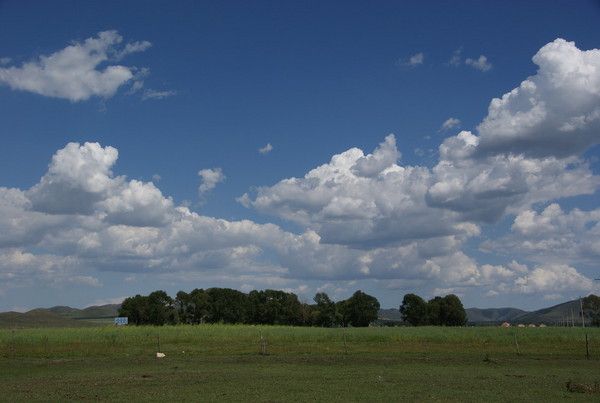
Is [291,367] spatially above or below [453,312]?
below

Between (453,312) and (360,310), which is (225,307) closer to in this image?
(360,310)

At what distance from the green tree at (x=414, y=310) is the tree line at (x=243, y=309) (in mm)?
5913

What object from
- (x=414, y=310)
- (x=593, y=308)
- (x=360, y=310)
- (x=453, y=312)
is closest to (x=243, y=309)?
(x=360, y=310)

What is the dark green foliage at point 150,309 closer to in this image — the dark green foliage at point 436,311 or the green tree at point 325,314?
the green tree at point 325,314

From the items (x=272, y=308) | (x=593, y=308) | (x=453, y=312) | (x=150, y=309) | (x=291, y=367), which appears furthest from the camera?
(x=593, y=308)

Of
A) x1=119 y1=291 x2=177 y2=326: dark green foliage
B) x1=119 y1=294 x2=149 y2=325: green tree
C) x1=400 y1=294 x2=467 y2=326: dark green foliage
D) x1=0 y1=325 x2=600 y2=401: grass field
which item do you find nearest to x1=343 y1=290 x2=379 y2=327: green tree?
x1=400 y1=294 x2=467 y2=326: dark green foliage

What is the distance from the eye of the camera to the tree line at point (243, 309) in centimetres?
11300

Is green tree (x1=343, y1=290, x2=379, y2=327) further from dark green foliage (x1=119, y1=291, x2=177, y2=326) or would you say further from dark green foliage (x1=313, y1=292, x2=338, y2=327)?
dark green foliage (x1=119, y1=291, x2=177, y2=326)

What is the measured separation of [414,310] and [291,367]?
9023 cm

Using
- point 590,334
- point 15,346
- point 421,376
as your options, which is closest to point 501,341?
point 590,334

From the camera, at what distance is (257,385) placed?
75.0 feet

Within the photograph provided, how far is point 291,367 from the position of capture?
103ft

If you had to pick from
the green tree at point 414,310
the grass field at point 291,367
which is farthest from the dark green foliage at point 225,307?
the grass field at point 291,367

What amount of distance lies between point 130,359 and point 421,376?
2029 centimetres
